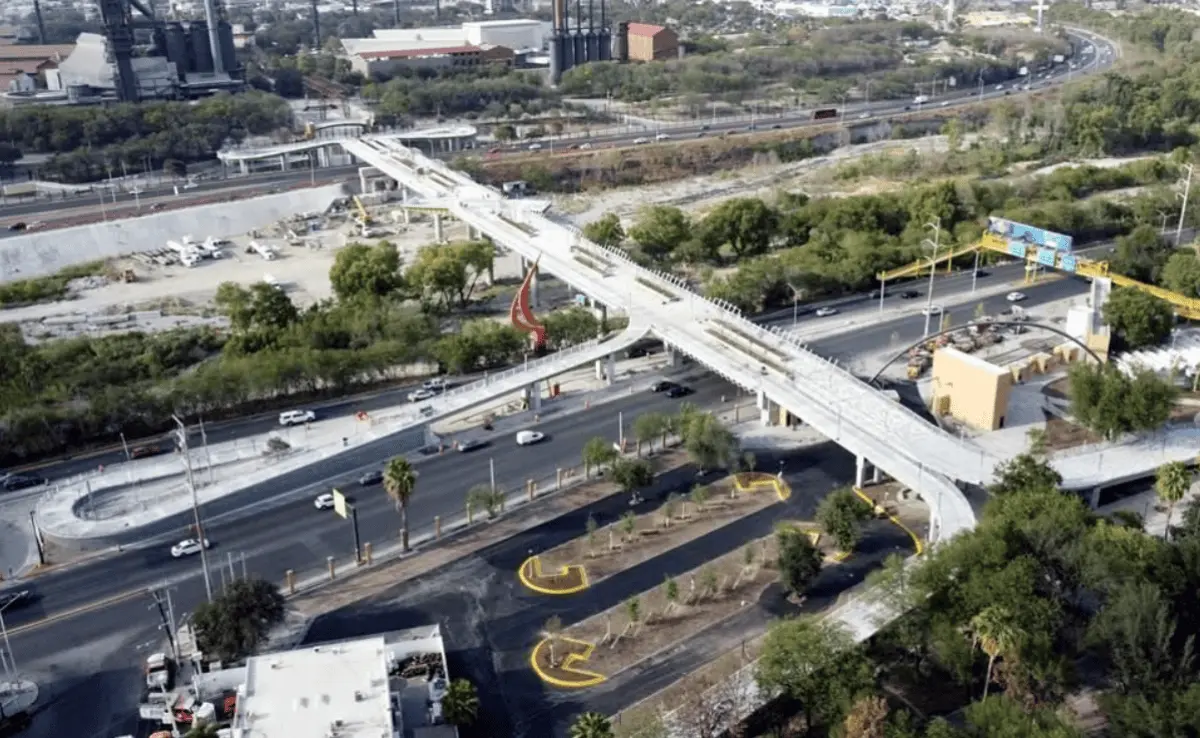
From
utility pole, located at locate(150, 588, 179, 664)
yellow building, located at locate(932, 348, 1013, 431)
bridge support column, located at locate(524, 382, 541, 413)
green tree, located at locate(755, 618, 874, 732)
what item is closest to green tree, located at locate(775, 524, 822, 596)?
green tree, located at locate(755, 618, 874, 732)

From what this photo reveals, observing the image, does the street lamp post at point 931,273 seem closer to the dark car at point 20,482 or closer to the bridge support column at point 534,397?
the bridge support column at point 534,397

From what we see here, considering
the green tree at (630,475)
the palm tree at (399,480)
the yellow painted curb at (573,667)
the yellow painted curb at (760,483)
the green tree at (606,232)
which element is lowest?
A: the yellow painted curb at (573,667)

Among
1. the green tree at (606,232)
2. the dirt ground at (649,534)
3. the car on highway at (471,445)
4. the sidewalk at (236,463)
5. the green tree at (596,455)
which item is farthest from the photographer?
the green tree at (606,232)

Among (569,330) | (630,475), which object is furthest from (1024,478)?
(569,330)

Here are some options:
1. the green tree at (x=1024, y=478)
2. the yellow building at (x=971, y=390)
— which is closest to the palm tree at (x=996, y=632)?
the green tree at (x=1024, y=478)

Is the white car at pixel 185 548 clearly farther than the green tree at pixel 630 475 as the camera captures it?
No

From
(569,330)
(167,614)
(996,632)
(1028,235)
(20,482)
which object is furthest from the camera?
(1028,235)

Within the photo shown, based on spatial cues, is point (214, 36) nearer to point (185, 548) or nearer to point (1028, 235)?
point (1028, 235)
